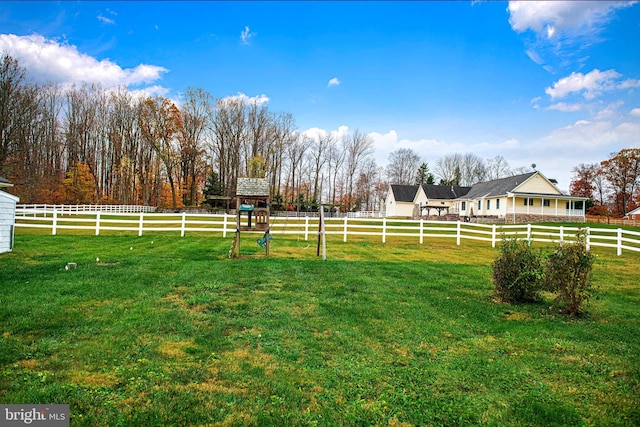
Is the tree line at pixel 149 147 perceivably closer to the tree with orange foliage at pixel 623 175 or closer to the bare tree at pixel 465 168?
the bare tree at pixel 465 168

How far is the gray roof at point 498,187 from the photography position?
3591 cm

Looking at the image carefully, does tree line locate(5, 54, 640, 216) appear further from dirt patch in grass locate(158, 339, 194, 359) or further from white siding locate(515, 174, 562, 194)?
dirt patch in grass locate(158, 339, 194, 359)

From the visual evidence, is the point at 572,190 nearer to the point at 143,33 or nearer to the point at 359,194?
the point at 359,194

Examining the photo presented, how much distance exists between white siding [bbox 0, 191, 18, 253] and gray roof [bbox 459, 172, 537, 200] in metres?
37.3

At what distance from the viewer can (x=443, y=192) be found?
48062 millimetres

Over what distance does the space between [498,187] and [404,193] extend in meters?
14.4

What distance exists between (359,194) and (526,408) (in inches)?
2334

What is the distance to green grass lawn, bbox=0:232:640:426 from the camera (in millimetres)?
2859

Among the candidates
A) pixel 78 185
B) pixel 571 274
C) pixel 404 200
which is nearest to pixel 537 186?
pixel 404 200

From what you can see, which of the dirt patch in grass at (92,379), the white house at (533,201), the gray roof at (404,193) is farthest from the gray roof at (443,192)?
the dirt patch in grass at (92,379)

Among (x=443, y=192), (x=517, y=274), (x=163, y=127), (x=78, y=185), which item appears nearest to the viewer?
(x=517, y=274)

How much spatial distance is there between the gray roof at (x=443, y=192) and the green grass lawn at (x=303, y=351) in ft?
133

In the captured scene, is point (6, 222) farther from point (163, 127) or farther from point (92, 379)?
point (163, 127)

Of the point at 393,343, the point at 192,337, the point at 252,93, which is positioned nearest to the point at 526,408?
the point at 393,343
